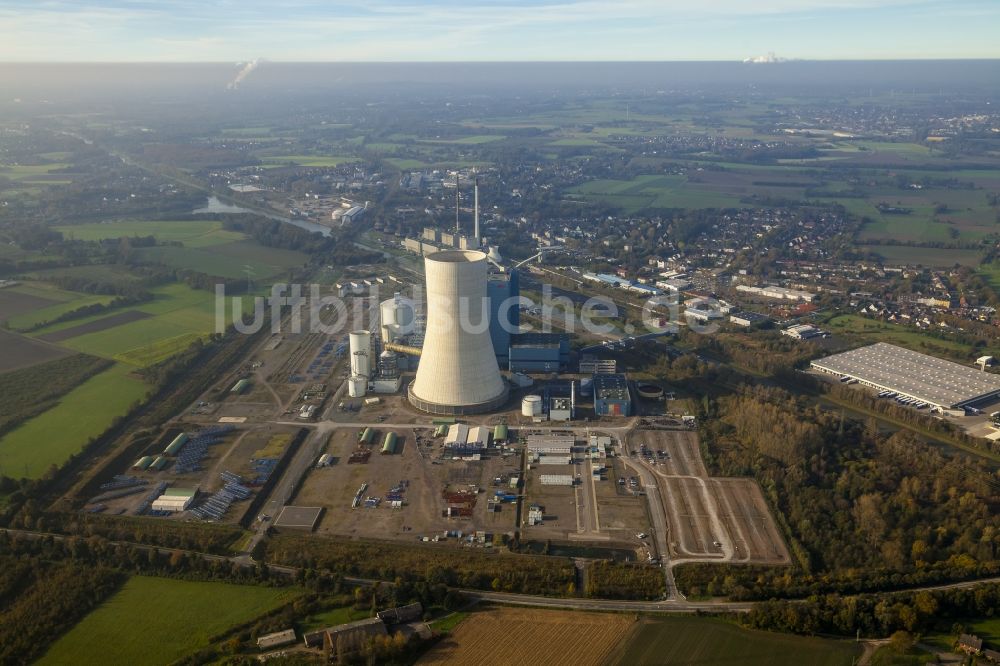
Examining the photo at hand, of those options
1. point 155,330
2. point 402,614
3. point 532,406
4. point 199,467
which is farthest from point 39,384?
point 402,614

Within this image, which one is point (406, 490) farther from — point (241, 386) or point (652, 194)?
point (652, 194)

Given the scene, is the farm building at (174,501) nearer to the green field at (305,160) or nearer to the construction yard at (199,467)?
the construction yard at (199,467)

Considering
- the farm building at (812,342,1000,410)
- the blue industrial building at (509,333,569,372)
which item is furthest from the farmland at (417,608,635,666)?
the farm building at (812,342,1000,410)

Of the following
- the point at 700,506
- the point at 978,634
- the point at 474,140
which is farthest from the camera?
the point at 474,140

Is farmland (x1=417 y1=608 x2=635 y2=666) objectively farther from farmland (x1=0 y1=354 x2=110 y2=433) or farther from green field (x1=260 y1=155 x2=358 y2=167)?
green field (x1=260 y1=155 x2=358 y2=167)

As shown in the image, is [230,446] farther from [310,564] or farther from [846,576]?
[846,576]

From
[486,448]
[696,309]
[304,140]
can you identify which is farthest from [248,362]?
[304,140]
